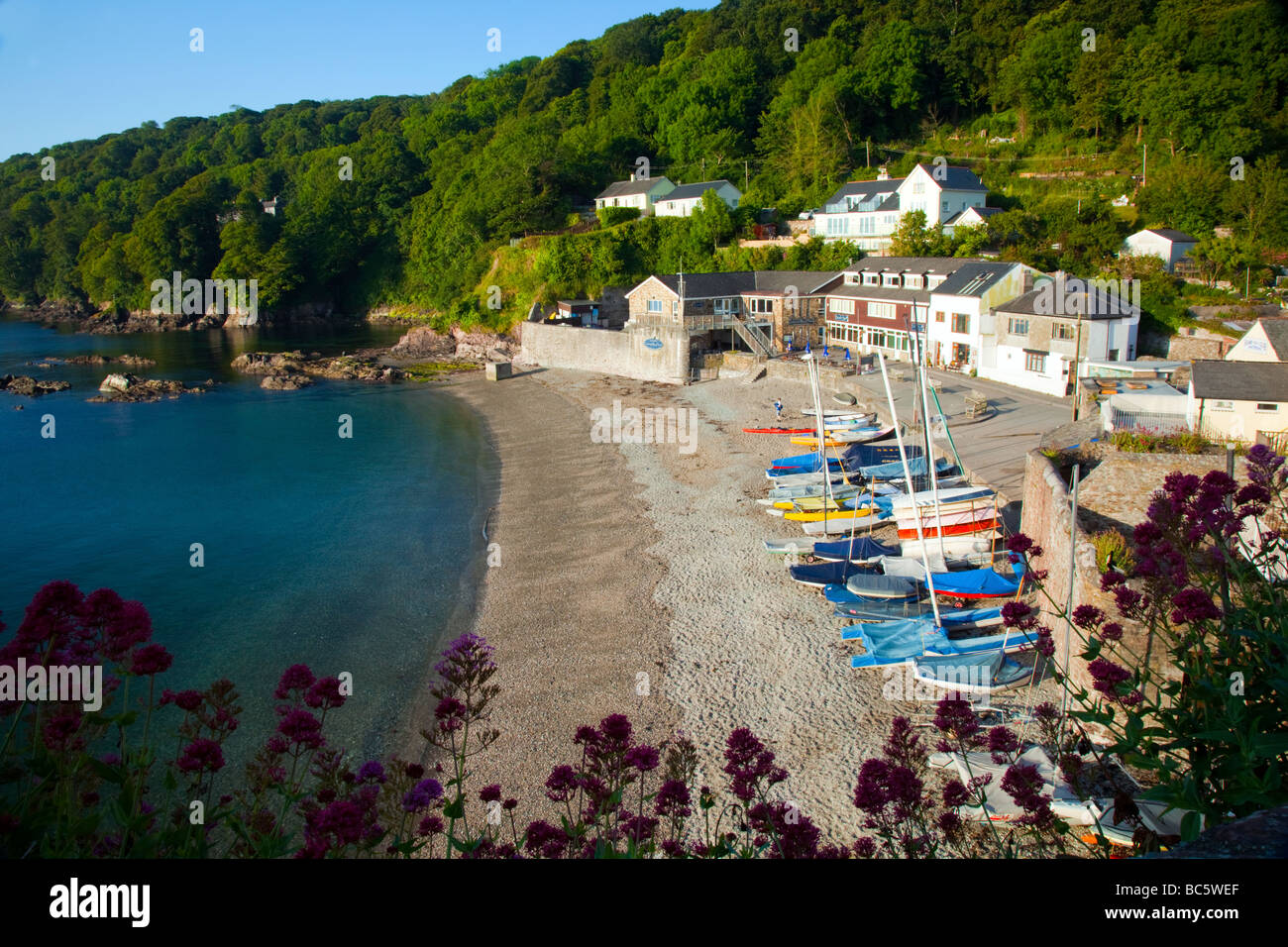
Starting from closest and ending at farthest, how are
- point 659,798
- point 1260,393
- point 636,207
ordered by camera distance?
point 659,798, point 1260,393, point 636,207

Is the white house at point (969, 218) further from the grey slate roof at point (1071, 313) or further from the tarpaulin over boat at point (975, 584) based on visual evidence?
the tarpaulin over boat at point (975, 584)

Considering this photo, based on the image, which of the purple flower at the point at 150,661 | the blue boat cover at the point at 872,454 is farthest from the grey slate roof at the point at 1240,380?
the purple flower at the point at 150,661

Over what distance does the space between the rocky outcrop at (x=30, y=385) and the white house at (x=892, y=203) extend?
42903mm

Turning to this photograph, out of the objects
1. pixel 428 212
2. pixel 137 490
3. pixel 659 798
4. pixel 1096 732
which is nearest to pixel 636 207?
pixel 428 212

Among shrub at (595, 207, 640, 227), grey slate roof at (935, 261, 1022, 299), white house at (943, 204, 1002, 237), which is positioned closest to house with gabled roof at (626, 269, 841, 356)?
white house at (943, 204, 1002, 237)

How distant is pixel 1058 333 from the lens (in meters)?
29.2

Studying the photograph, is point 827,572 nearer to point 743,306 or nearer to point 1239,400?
point 1239,400

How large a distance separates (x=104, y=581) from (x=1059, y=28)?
201 feet

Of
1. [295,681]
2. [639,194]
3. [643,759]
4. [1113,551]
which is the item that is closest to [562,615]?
[1113,551]

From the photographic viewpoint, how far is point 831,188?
55.8 m

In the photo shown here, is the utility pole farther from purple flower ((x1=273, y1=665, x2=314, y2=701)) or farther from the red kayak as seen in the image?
purple flower ((x1=273, y1=665, x2=314, y2=701))

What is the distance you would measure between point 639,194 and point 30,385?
38780 millimetres

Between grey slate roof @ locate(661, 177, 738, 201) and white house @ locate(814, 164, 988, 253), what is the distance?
813 centimetres
